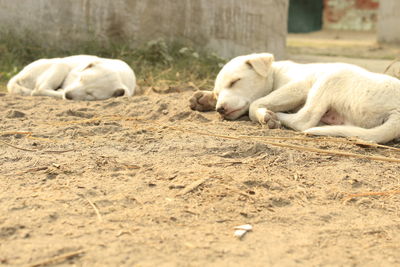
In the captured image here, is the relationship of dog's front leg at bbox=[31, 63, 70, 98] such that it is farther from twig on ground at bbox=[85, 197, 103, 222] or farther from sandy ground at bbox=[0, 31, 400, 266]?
twig on ground at bbox=[85, 197, 103, 222]

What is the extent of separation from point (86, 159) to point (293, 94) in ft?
7.61

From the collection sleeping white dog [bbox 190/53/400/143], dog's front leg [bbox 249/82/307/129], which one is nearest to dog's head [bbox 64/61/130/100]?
sleeping white dog [bbox 190/53/400/143]

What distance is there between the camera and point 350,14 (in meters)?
22.0

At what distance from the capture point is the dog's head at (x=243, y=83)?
5.41m

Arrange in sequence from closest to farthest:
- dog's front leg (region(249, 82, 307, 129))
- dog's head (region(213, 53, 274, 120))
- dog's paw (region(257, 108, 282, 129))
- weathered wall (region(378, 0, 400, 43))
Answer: dog's paw (region(257, 108, 282, 129))
dog's front leg (region(249, 82, 307, 129))
dog's head (region(213, 53, 274, 120))
weathered wall (region(378, 0, 400, 43))

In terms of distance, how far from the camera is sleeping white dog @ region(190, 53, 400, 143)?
14.8 feet

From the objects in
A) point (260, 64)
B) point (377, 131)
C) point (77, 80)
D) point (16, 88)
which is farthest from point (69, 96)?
point (377, 131)

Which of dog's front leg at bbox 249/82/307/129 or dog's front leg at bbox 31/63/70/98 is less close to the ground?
dog's front leg at bbox 249/82/307/129

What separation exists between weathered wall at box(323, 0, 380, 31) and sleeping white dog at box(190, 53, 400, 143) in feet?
56.8

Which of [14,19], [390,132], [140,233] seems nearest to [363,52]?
[14,19]

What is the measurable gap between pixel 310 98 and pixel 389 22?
10.9m

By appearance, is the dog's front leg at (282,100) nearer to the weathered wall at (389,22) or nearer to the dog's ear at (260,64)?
the dog's ear at (260,64)

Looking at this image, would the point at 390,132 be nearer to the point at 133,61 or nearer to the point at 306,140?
the point at 306,140

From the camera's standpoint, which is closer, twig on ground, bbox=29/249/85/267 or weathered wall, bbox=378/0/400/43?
twig on ground, bbox=29/249/85/267
